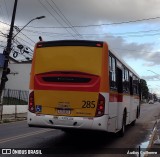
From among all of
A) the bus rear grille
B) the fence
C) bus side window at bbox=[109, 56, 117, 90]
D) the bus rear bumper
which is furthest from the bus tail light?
Result: the fence

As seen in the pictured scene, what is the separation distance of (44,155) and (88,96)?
230cm

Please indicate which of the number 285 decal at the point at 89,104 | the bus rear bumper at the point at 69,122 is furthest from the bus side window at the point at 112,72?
the bus rear bumper at the point at 69,122

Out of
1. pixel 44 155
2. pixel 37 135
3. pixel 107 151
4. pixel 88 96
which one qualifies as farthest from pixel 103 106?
pixel 37 135

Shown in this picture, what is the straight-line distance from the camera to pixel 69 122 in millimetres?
12766

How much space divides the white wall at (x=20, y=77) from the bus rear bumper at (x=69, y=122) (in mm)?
49834

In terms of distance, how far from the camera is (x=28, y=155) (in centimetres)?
1160

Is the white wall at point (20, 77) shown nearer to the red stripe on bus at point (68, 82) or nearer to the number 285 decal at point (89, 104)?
the red stripe on bus at point (68, 82)

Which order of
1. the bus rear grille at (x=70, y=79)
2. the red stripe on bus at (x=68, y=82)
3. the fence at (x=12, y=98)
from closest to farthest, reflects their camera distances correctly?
1. the red stripe on bus at (x=68, y=82)
2. the bus rear grille at (x=70, y=79)
3. the fence at (x=12, y=98)

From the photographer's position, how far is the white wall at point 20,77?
6316cm

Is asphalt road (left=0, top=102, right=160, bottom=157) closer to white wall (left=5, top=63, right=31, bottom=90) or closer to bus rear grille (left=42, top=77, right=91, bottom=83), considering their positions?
bus rear grille (left=42, top=77, right=91, bottom=83)

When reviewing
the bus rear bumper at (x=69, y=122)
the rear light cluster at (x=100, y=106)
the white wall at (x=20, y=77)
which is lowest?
the bus rear bumper at (x=69, y=122)

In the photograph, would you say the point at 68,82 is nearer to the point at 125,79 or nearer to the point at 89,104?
the point at 89,104

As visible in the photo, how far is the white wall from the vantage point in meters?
63.2

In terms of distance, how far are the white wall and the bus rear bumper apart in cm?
4983
